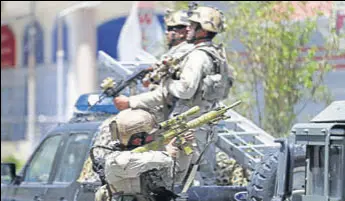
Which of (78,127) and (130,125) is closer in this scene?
(130,125)

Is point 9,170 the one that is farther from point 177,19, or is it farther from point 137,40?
point 137,40

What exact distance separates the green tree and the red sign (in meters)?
18.2

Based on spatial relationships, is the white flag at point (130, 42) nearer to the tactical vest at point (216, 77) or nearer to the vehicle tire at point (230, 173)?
the vehicle tire at point (230, 173)

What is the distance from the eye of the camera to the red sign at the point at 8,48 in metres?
29.3

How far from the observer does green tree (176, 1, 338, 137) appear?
1132 cm

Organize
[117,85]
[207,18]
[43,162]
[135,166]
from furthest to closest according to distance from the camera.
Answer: [43,162], [117,85], [207,18], [135,166]

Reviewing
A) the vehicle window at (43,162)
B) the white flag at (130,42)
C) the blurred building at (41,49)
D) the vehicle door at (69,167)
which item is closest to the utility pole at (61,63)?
the blurred building at (41,49)

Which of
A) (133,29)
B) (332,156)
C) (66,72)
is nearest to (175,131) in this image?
(332,156)

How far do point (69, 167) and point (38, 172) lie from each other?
0.74 metres

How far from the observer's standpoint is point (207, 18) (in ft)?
25.4

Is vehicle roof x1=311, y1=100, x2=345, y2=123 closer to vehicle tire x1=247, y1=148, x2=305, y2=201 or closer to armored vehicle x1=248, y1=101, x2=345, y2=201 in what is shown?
armored vehicle x1=248, y1=101, x2=345, y2=201

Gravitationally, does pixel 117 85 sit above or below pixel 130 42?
above

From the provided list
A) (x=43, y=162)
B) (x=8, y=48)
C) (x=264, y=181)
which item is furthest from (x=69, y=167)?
(x=8, y=48)

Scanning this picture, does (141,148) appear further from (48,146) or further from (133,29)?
(133,29)
